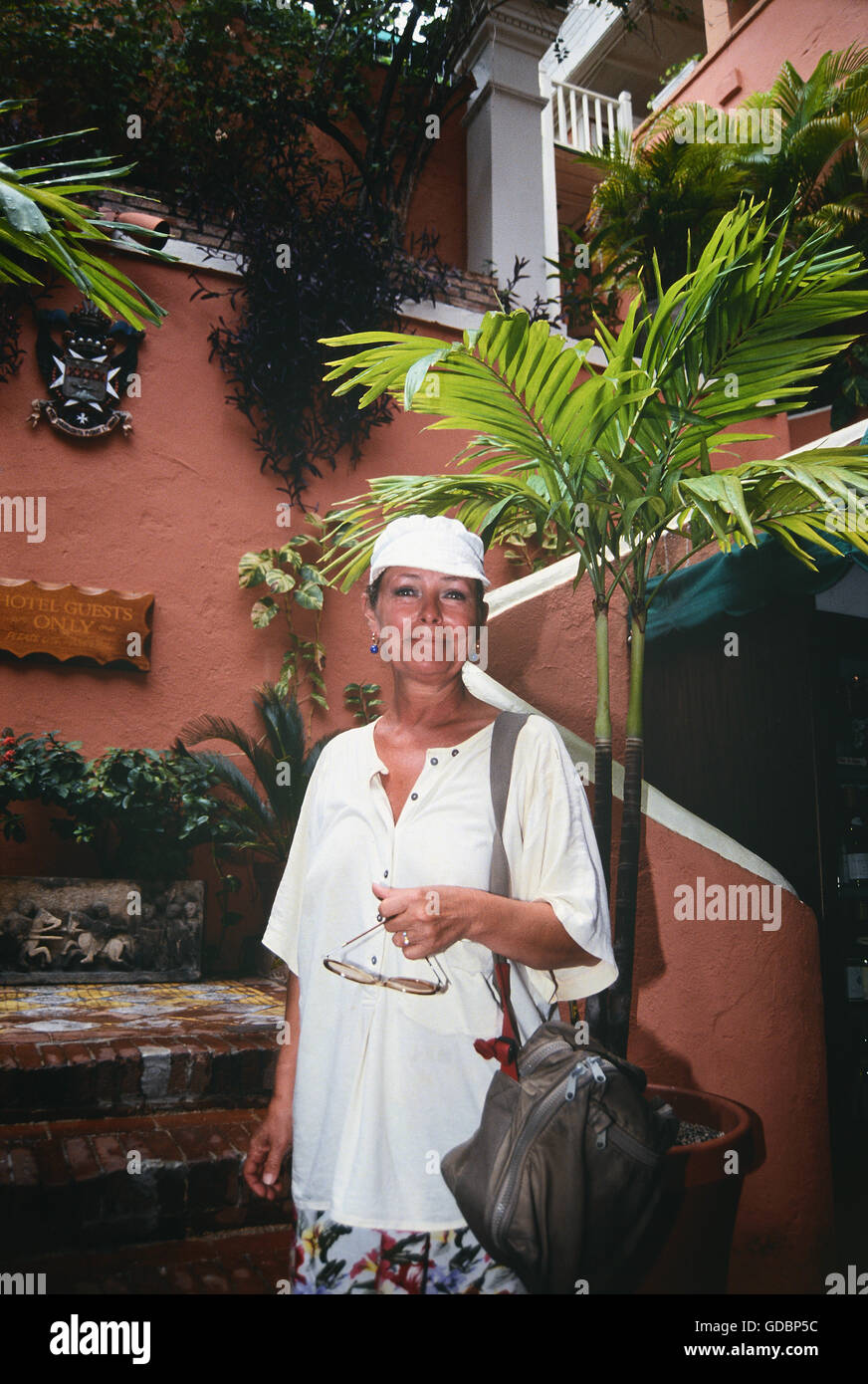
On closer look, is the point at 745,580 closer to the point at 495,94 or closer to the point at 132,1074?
the point at 132,1074

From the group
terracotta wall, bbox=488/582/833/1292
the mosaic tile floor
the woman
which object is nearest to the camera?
the woman

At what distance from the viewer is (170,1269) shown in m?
2.07

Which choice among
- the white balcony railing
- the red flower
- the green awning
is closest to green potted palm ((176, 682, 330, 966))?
the green awning

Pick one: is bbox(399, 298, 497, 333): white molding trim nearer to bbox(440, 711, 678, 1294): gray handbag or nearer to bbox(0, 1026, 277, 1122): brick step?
bbox(0, 1026, 277, 1122): brick step

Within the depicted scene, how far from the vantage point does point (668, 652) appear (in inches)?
114

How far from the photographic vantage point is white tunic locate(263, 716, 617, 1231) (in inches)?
75.7

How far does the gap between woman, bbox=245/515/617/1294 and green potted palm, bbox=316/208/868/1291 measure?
0.26 metres

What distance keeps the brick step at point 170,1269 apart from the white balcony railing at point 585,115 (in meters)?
8.75

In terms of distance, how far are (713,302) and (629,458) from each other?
Answer: 1.25 ft

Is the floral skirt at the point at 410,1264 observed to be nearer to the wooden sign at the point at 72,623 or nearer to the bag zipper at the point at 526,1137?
the bag zipper at the point at 526,1137

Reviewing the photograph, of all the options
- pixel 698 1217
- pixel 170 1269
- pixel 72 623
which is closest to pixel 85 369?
pixel 72 623

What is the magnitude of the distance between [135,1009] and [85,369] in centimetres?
287

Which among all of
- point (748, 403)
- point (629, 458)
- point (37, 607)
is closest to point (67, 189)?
point (629, 458)

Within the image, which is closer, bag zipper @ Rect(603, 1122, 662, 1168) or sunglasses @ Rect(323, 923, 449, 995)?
bag zipper @ Rect(603, 1122, 662, 1168)
